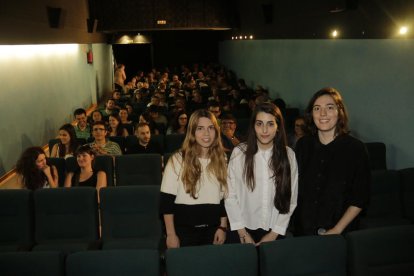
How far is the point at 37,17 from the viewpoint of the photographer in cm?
880

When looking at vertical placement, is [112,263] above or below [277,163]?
below

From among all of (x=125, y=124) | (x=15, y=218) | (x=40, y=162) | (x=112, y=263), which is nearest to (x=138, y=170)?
(x=40, y=162)

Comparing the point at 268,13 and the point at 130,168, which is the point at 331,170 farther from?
the point at 268,13

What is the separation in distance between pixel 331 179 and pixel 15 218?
2.81 metres

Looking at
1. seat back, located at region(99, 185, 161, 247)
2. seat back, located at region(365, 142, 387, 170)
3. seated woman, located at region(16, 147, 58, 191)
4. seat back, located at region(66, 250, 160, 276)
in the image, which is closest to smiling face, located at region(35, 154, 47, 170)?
seated woman, located at region(16, 147, 58, 191)

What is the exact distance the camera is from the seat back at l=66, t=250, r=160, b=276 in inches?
110

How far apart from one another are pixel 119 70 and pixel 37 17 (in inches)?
306

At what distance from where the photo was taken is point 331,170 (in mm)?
2777

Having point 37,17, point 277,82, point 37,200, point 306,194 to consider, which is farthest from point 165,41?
point 306,194

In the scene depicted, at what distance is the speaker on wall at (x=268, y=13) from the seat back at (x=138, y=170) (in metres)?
6.70

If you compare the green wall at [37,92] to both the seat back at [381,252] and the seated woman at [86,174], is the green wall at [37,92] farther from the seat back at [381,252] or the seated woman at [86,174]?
the seat back at [381,252]

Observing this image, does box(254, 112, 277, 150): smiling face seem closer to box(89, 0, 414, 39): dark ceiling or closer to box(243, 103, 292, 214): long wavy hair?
box(243, 103, 292, 214): long wavy hair

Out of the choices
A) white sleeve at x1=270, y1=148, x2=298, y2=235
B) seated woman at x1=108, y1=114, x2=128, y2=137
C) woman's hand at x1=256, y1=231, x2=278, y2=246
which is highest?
seated woman at x1=108, y1=114, x2=128, y2=137

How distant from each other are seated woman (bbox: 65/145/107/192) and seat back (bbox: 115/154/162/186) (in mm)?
546
